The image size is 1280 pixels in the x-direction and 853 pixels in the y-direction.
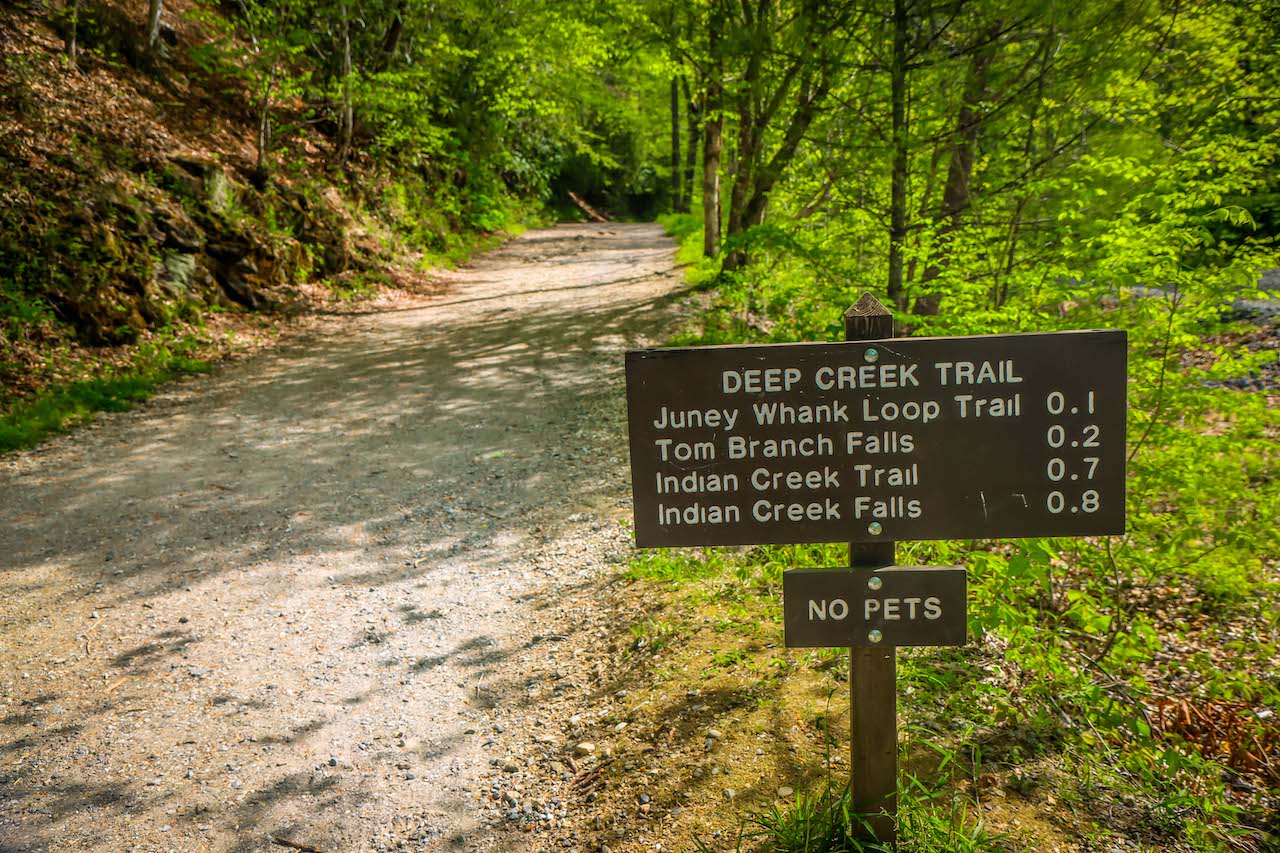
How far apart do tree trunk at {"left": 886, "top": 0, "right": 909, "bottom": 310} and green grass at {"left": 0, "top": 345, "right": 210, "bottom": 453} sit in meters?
7.57

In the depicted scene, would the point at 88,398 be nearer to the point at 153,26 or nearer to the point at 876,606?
the point at 153,26

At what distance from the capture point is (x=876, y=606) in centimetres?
242

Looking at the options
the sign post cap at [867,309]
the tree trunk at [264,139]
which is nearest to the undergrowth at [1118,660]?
the sign post cap at [867,309]

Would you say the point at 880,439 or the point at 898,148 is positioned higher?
the point at 898,148

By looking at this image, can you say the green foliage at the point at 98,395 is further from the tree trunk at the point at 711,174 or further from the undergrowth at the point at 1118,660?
the tree trunk at the point at 711,174

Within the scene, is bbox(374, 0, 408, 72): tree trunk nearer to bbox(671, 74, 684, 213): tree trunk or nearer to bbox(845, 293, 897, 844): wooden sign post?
bbox(671, 74, 684, 213): tree trunk

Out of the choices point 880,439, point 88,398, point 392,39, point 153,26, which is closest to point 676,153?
point 392,39

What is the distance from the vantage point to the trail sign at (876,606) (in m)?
2.40

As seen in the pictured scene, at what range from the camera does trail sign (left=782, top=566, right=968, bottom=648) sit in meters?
2.40

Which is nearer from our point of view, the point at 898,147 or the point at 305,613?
the point at 305,613

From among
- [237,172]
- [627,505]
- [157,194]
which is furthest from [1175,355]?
[237,172]

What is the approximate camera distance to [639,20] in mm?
10273

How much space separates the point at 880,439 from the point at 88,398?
8429mm

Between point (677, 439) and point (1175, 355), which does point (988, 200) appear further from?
point (677, 439)
